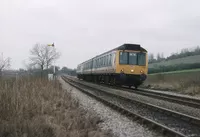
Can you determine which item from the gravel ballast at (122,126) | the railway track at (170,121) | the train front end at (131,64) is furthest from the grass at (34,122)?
the train front end at (131,64)

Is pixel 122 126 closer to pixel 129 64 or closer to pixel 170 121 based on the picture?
pixel 170 121

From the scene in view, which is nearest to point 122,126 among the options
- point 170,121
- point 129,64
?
point 170,121

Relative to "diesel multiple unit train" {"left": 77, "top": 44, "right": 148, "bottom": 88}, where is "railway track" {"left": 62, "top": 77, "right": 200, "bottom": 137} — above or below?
below

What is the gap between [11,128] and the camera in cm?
622

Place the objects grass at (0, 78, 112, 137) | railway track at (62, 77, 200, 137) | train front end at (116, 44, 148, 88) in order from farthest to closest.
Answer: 1. train front end at (116, 44, 148, 88)
2. railway track at (62, 77, 200, 137)
3. grass at (0, 78, 112, 137)

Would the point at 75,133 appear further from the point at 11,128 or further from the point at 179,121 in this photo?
the point at 179,121

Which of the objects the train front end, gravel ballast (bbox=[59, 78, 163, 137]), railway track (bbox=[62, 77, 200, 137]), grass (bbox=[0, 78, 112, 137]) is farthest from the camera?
the train front end

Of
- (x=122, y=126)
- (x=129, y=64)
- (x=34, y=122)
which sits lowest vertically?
(x=122, y=126)

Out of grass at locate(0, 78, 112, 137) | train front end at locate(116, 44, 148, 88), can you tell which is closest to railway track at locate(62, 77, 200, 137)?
grass at locate(0, 78, 112, 137)

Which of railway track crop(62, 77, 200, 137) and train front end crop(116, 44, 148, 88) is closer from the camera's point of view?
railway track crop(62, 77, 200, 137)

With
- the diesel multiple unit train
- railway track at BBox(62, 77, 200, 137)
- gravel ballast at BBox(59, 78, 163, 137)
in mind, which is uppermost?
the diesel multiple unit train

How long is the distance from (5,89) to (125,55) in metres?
17.1

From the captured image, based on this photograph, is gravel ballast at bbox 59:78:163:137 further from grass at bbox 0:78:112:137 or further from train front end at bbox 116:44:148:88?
train front end at bbox 116:44:148:88

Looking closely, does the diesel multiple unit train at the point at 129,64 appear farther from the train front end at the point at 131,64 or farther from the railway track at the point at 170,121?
the railway track at the point at 170,121
